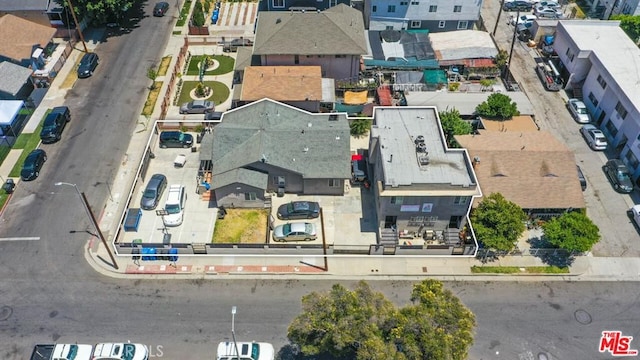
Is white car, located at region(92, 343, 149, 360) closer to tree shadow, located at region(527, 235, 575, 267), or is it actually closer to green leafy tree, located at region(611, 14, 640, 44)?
tree shadow, located at region(527, 235, 575, 267)

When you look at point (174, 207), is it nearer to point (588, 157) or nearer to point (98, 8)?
point (98, 8)

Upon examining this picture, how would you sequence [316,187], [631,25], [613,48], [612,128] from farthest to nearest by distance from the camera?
1. [631,25]
2. [613,48]
3. [612,128]
4. [316,187]

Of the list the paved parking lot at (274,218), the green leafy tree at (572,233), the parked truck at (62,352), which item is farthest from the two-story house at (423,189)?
the parked truck at (62,352)

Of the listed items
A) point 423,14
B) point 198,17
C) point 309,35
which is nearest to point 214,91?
point 309,35

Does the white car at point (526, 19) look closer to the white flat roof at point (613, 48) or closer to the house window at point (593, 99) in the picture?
the white flat roof at point (613, 48)

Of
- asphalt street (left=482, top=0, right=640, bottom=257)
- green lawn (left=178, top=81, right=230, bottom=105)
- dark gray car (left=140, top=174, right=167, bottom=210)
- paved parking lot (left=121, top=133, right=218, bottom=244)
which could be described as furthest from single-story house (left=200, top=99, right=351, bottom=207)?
asphalt street (left=482, top=0, right=640, bottom=257)

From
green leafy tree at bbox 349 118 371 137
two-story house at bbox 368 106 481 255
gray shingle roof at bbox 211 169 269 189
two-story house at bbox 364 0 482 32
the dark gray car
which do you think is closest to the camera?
two-story house at bbox 368 106 481 255

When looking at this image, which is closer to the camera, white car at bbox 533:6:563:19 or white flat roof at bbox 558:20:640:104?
white flat roof at bbox 558:20:640:104
